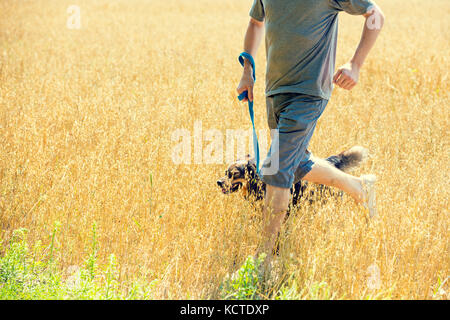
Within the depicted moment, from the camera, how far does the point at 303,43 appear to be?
2729 millimetres

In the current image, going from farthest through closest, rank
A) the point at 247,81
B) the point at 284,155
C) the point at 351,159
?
1. the point at 351,159
2. the point at 247,81
3. the point at 284,155

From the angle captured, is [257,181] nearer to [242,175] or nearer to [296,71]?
[242,175]

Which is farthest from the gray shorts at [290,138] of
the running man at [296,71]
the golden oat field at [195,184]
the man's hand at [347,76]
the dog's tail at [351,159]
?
the dog's tail at [351,159]

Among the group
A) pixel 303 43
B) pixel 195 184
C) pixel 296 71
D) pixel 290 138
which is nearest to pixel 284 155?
pixel 290 138

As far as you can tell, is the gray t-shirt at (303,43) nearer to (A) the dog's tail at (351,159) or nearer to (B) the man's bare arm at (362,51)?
(B) the man's bare arm at (362,51)

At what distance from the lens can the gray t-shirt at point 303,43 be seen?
106 inches

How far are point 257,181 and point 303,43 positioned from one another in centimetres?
111

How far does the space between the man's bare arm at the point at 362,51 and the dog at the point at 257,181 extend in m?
0.93

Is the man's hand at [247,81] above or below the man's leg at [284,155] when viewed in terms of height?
above

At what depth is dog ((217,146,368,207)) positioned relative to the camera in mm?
3279

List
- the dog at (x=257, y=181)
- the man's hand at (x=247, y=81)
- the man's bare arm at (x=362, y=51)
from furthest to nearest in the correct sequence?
the dog at (x=257, y=181) < the man's hand at (x=247, y=81) < the man's bare arm at (x=362, y=51)

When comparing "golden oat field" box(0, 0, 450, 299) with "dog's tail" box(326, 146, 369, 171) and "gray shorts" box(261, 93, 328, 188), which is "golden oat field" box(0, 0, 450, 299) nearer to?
"dog's tail" box(326, 146, 369, 171)

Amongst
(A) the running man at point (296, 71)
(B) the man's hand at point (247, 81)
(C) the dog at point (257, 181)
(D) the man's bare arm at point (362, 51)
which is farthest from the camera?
(C) the dog at point (257, 181)

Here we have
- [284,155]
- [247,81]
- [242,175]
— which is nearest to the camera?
[284,155]
